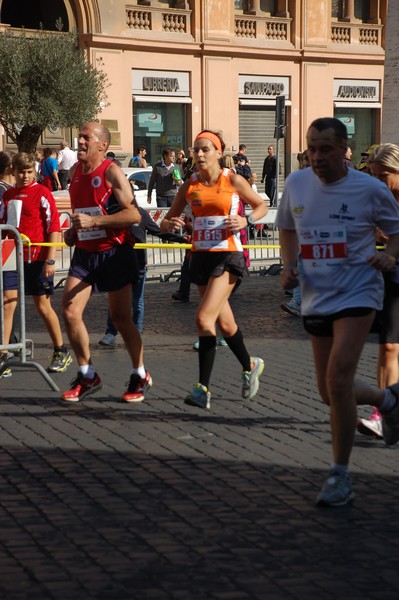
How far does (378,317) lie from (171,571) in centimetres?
289

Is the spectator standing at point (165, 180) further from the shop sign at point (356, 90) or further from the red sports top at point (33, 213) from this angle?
the shop sign at point (356, 90)

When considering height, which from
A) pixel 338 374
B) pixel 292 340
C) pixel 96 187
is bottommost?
pixel 292 340

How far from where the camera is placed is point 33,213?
1013 centimetres

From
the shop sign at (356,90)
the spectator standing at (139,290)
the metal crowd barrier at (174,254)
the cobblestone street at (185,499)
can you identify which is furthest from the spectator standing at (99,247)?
the shop sign at (356,90)

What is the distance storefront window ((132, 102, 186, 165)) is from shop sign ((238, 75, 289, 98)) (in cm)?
241

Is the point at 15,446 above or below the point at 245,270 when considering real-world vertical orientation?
below

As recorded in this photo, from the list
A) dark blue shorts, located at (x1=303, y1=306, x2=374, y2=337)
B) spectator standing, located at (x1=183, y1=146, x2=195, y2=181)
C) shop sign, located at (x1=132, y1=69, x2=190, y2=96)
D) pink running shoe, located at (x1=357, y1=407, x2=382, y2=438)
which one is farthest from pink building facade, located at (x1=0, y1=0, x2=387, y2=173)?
dark blue shorts, located at (x1=303, y1=306, x2=374, y2=337)

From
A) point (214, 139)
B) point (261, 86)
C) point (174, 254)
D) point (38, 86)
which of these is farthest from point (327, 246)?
point (261, 86)

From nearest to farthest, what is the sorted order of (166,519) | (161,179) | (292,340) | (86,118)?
(166,519)
(292,340)
(161,179)
(86,118)

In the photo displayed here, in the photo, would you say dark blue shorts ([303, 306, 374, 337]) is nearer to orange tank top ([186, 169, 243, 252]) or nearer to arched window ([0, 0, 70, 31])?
orange tank top ([186, 169, 243, 252])

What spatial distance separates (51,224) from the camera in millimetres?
10117

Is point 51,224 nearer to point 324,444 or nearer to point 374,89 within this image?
point 324,444

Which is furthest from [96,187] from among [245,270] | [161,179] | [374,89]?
[374,89]

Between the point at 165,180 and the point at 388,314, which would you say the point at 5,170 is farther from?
the point at 165,180
